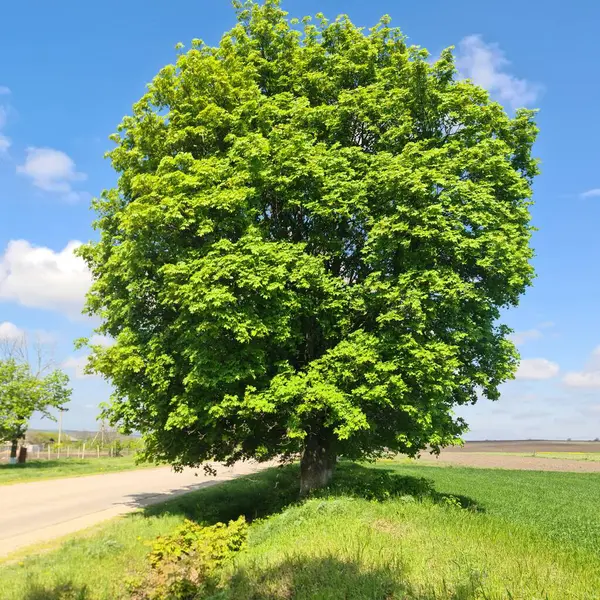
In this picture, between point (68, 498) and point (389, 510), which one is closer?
point (389, 510)

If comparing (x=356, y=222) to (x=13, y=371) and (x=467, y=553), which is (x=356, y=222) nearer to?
(x=467, y=553)

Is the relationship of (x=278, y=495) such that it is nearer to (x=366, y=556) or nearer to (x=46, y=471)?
(x=366, y=556)

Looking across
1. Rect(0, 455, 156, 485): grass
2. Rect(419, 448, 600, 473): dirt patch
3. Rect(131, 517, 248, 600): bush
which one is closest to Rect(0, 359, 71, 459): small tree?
Rect(0, 455, 156, 485): grass

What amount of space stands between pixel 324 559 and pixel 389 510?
434 centimetres

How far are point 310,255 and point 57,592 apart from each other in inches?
410

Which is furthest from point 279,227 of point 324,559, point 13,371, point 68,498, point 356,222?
point 13,371

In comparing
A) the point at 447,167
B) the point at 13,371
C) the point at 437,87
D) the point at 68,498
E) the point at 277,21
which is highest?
the point at 277,21

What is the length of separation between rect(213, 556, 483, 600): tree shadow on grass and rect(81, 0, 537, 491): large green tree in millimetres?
5525

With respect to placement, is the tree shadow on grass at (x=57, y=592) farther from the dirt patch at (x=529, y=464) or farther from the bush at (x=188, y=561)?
the dirt patch at (x=529, y=464)

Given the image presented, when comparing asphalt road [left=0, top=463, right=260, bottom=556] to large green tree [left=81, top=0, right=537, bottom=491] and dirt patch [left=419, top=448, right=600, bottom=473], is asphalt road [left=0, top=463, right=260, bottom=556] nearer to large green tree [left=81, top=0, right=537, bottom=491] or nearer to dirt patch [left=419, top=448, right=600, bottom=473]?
large green tree [left=81, top=0, right=537, bottom=491]

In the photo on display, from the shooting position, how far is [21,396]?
131 feet

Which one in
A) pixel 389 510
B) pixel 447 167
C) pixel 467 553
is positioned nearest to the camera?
pixel 467 553

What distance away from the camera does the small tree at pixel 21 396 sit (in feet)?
128

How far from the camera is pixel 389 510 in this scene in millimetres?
12367
